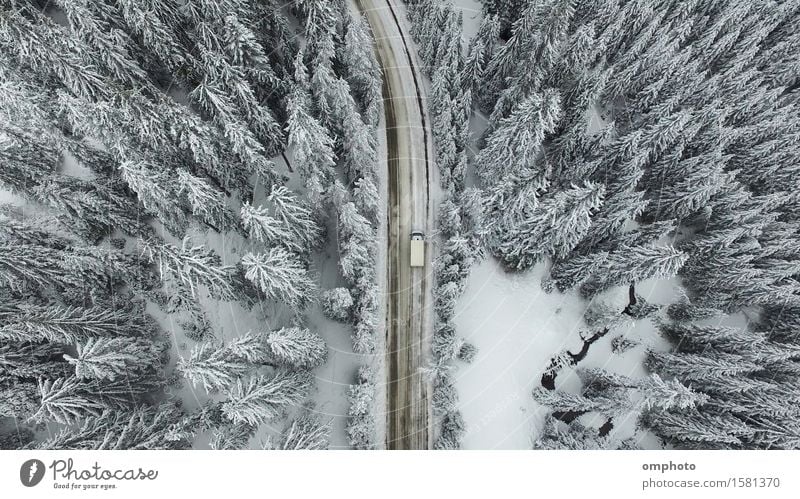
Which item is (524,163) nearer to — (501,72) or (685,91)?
(501,72)

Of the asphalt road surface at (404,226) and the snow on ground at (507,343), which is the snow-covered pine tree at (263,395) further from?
the snow on ground at (507,343)

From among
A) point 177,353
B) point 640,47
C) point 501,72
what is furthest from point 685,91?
point 177,353

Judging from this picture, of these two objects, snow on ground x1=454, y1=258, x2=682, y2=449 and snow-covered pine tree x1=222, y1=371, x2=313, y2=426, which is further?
snow on ground x1=454, y1=258, x2=682, y2=449
